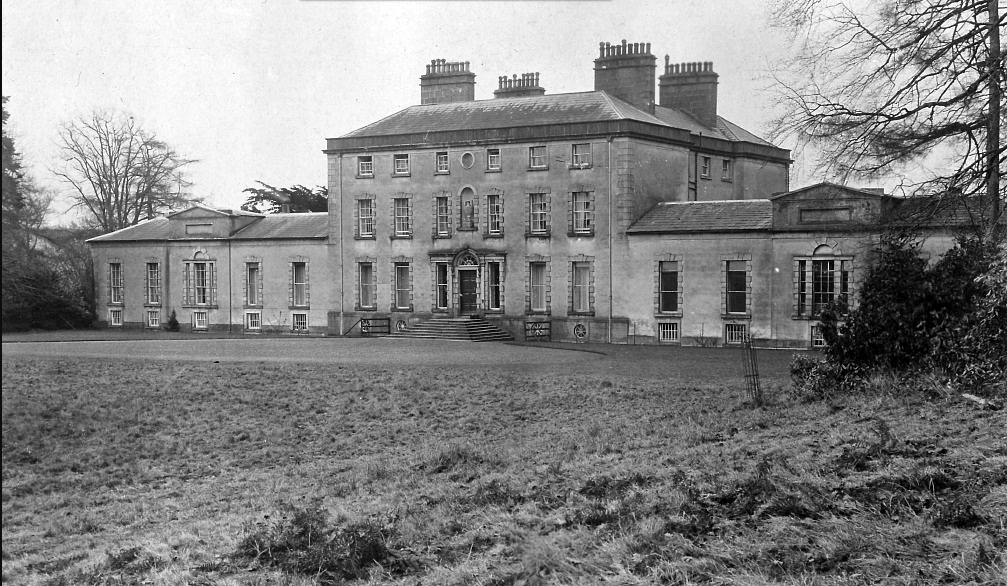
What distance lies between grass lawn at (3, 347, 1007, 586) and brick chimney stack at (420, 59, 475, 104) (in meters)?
21.9

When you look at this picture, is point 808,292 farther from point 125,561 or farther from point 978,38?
point 125,561

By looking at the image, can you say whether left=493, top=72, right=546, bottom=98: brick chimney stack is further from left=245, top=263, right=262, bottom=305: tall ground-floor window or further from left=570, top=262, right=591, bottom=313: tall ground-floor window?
left=245, top=263, right=262, bottom=305: tall ground-floor window

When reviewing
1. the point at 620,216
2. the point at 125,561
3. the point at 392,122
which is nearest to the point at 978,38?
the point at 125,561

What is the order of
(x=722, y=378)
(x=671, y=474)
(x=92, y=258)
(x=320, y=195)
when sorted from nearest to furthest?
(x=671, y=474) → (x=722, y=378) → (x=92, y=258) → (x=320, y=195)

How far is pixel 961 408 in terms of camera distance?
10570mm

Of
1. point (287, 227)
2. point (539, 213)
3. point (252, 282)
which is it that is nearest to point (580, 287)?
point (539, 213)

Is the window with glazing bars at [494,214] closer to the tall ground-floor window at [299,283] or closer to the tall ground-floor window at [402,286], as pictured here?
the tall ground-floor window at [402,286]

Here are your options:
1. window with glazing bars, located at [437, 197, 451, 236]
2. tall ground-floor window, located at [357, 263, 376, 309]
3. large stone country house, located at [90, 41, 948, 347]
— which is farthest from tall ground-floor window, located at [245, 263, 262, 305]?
window with glazing bars, located at [437, 197, 451, 236]

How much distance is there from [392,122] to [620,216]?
31.8 feet

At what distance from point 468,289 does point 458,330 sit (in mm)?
2458

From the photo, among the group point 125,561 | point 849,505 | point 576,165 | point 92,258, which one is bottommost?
point 125,561

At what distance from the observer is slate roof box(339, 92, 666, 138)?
33.7 meters

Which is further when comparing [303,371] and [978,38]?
[303,371]

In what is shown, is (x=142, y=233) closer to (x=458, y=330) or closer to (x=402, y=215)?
(x=402, y=215)
